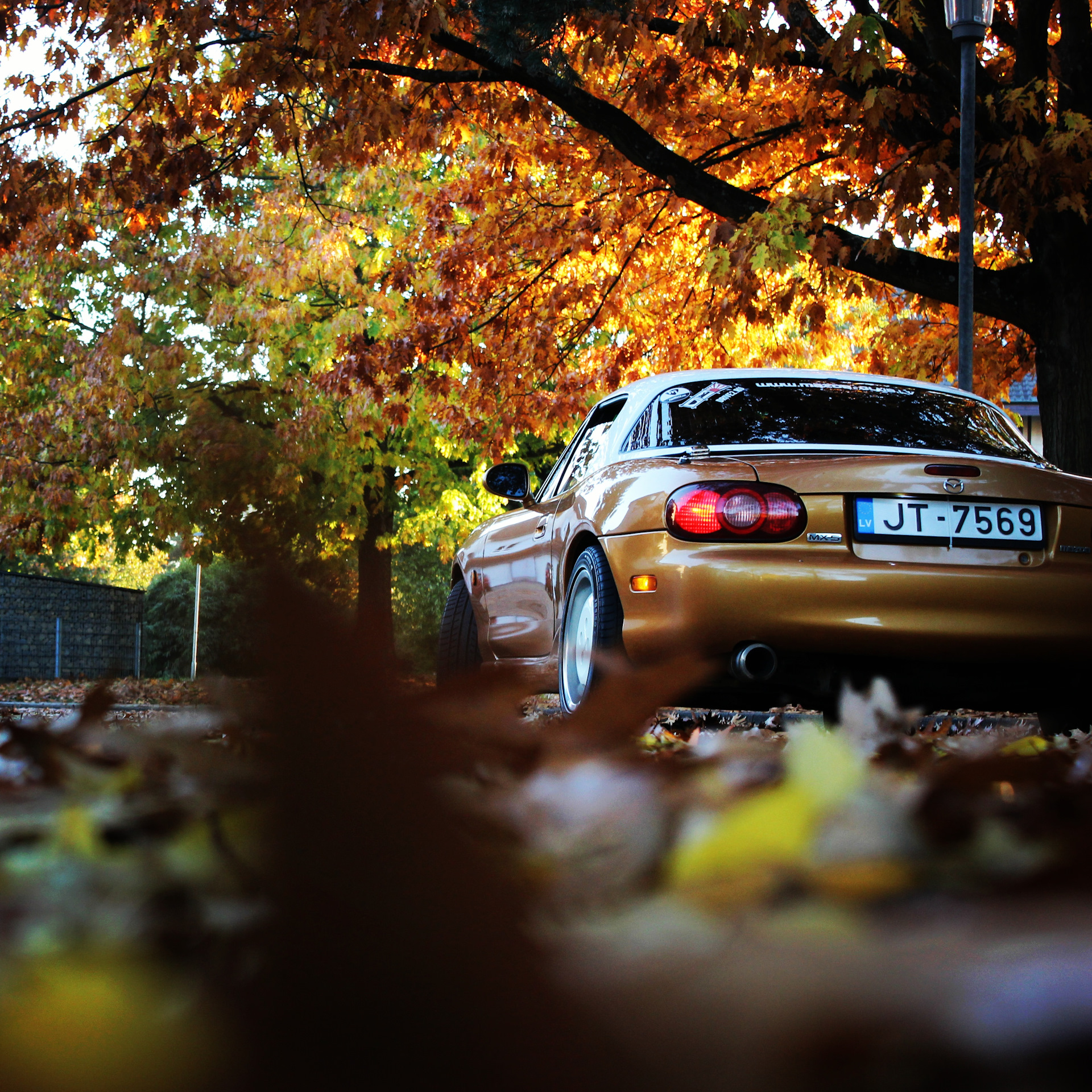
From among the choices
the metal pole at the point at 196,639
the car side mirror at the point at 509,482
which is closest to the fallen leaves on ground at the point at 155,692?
the metal pole at the point at 196,639

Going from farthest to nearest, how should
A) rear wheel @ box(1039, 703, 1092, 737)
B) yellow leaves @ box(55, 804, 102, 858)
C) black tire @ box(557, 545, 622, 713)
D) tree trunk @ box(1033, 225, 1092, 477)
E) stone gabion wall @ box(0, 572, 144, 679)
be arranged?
stone gabion wall @ box(0, 572, 144, 679) < tree trunk @ box(1033, 225, 1092, 477) < rear wheel @ box(1039, 703, 1092, 737) < black tire @ box(557, 545, 622, 713) < yellow leaves @ box(55, 804, 102, 858)

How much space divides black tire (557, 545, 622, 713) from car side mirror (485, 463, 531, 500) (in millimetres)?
1258

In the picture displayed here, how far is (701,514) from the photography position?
4.61m

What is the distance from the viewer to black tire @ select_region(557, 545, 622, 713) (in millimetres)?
4898

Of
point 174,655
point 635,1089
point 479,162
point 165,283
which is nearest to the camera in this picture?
point 635,1089

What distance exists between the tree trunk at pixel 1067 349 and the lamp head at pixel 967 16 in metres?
1.99

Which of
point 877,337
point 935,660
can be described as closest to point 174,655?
point 935,660

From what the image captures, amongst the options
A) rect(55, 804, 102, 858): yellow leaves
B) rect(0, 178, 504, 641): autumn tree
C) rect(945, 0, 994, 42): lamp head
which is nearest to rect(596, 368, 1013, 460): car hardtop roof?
rect(945, 0, 994, 42): lamp head

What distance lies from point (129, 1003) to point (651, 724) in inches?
12.4

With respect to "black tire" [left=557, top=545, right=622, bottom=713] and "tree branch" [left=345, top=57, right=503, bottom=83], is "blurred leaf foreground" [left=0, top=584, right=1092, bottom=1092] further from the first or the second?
"tree branch" [left=345, top=57, right=503, bottom=83]

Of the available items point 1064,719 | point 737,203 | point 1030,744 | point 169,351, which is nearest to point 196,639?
point 1030,744

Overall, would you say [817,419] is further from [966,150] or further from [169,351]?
[169,351]

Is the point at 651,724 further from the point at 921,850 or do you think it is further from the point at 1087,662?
the point at 1087,662

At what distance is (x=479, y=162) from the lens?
1418 centimetres
